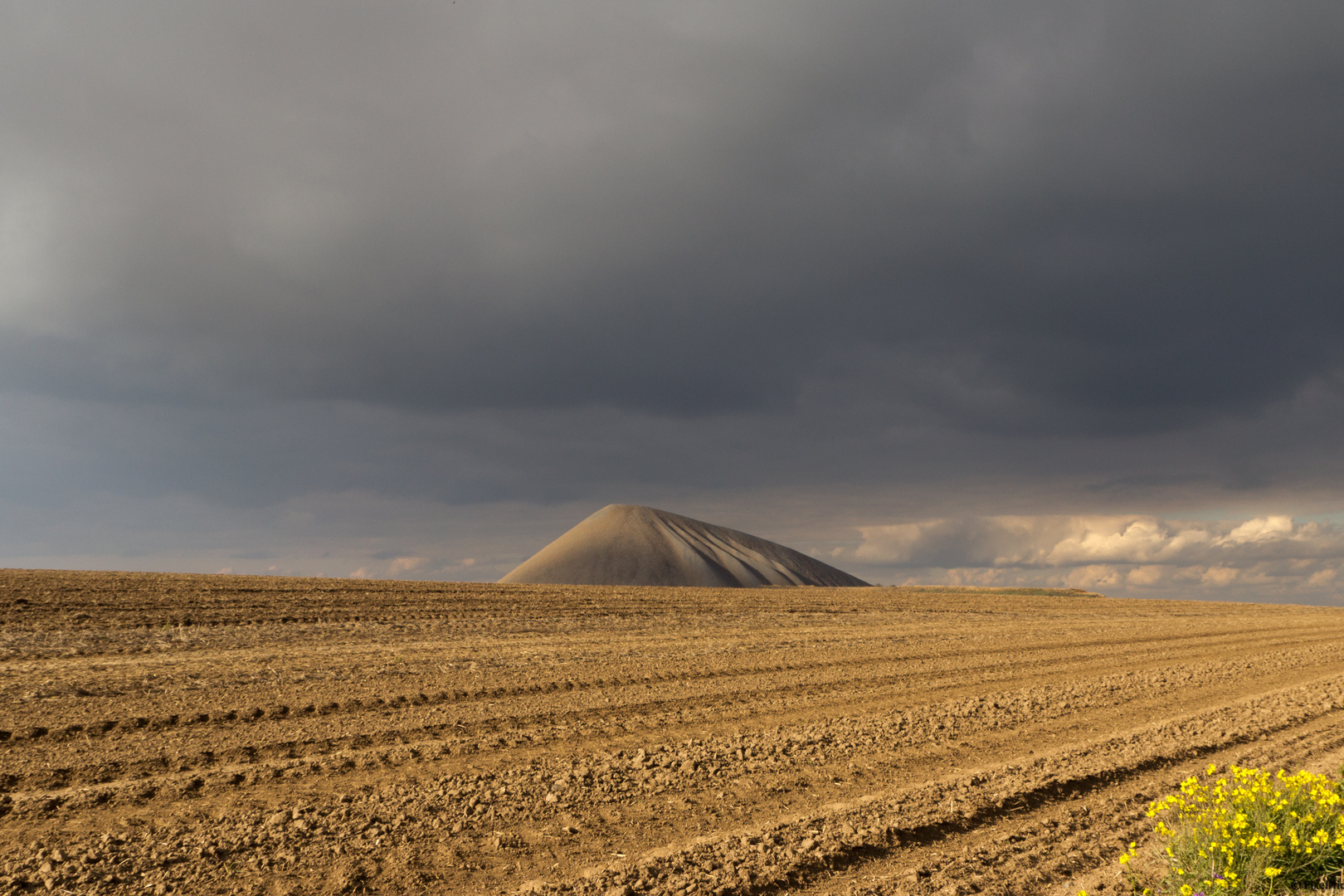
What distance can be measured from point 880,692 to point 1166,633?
1995cm

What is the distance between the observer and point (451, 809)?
6531mm

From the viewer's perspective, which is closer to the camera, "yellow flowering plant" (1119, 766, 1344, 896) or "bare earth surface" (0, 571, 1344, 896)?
"yellow flowering plant" (1119, 766, 1344, 896)

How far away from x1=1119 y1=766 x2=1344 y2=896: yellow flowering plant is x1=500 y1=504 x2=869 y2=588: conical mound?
3718 inches

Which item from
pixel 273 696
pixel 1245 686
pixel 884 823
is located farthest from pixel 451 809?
pixel 1245 686

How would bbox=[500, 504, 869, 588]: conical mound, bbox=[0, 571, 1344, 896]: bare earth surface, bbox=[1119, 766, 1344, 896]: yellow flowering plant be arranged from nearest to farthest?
bbox=[1119, 766, 1344, 896]: yellow flowering plant
bbox=[0, 571, 1344, 896]: bare earth surface
bbox=[500, 504, 869, 588]: conical mound

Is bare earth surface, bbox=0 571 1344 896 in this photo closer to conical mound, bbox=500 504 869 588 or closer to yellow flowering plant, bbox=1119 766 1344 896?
yellow flowering plant, bbox=1119 766 1344 896

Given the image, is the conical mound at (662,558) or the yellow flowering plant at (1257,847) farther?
the conical mound at (662,558)

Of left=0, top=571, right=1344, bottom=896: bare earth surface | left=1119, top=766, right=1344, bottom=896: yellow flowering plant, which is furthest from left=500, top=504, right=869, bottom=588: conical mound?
left=1119, top=766, right=1344, bottom=896: yellow flowering plant

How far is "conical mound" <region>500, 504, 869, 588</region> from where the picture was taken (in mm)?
105125

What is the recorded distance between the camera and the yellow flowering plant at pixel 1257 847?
5.00m

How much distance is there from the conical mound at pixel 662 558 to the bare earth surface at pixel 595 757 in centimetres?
8403

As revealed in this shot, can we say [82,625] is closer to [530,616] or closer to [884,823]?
[530,616]

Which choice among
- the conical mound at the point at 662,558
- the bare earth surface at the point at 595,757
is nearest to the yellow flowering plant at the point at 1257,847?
the bare earth surface at the point at 595,757

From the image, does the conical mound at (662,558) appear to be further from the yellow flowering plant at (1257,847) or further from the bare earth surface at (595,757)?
the yellow flowering plant at (1257,847)
